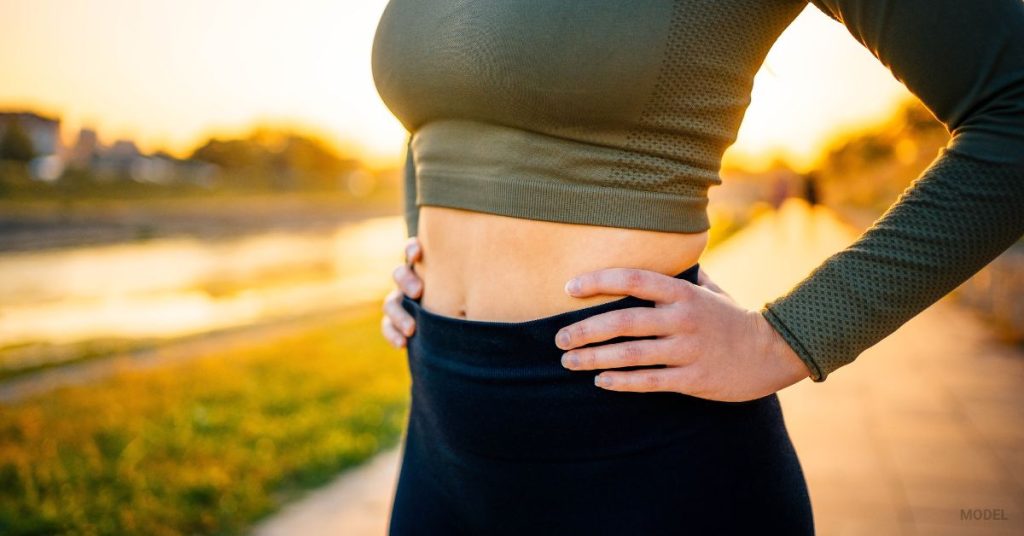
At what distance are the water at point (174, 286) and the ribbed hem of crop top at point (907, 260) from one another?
10.1 metres

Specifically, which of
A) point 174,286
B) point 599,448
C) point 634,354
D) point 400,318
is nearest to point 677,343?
point 634,354

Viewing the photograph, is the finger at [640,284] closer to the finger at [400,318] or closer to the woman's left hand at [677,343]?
the woman's left hand at [677,343]

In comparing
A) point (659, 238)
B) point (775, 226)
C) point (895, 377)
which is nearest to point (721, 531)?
point (659, 238)

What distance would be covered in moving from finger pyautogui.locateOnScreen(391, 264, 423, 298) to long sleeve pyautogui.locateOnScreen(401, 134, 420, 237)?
11 centimetres

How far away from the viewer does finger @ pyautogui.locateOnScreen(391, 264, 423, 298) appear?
1133 millimetres

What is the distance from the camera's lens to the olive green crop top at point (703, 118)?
0.74 metres

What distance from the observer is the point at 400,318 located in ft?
3.69

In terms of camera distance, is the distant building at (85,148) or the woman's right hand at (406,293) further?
the distant building at (85,148)

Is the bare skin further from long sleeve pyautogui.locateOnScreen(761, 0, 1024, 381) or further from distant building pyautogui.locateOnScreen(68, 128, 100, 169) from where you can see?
distant building pyautogui.locateOnScreen(68, 128, 100, 169)

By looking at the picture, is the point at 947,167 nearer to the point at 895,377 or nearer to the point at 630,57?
the point at 630,57

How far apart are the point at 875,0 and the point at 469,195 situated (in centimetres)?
53

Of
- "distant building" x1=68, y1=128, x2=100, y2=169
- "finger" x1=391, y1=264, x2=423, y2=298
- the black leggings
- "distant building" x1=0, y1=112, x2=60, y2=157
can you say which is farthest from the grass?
"distant building" x1=68, y1=128, x2=100, y2=169

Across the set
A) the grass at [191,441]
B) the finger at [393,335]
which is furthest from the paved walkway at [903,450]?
Answer: the finger at [393,335]

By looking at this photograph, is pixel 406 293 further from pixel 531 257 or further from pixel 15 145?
pixel 15 145
